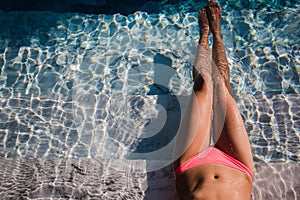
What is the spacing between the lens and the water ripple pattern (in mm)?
3828

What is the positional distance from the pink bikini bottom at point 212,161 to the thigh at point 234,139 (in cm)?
4

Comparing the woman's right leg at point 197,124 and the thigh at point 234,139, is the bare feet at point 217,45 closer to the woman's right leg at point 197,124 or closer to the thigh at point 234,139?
the woman's right leg at point 197,124

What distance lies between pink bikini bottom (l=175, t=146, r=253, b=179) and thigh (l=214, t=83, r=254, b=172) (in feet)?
0.14

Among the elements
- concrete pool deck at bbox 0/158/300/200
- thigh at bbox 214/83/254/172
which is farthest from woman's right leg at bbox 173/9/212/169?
concrete pool deck at bbox 0/158/300/200

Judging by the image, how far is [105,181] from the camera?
11.4ft

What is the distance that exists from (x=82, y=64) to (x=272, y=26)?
2.63m

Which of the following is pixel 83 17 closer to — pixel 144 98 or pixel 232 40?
pixel 144 98

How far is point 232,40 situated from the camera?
4.59 metres

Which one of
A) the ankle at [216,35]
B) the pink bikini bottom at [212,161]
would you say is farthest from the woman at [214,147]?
the ankle at [216,35]

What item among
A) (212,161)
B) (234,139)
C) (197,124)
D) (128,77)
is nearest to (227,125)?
(234,139)

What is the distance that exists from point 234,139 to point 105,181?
1.36 meters

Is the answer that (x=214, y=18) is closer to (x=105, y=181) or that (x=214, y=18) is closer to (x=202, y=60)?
(x=202, y=60)

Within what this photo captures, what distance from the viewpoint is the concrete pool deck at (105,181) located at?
334 cm

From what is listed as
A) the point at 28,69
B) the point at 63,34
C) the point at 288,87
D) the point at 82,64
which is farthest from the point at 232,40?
the point at 28,69
